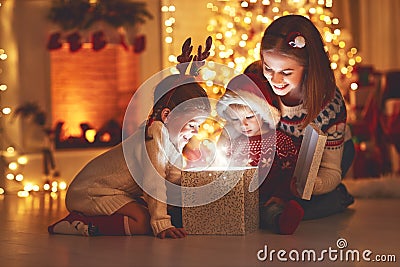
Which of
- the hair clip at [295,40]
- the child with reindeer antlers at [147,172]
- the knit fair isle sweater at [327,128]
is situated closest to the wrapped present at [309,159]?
the knit fair isle sweater at [327,128]

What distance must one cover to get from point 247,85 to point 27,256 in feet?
2.89

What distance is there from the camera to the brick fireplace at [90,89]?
511 centimetres

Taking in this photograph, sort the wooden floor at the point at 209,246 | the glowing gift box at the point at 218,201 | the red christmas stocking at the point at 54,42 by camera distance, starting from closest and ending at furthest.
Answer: the wooden floor at the point at 209,246 → the glowing gift box at the point at 218,201 → the red christmas stocking at the point at 54,42

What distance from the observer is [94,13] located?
4977 mm

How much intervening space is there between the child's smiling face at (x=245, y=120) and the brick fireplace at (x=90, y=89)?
8.38 ft

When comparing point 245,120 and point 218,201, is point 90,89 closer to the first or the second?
point 245,120

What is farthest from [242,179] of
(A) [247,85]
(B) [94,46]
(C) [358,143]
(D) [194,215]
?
(B) [94,46]

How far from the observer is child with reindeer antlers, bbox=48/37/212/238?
2.36m

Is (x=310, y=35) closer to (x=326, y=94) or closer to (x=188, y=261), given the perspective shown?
(x=326, y=94)

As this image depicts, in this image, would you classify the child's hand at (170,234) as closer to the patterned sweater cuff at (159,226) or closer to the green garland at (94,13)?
the patterned sweater cuff at (159,226)

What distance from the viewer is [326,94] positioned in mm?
2627

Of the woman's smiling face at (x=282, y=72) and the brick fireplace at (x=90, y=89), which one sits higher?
the woman's smiling face at (x=282, y=72)

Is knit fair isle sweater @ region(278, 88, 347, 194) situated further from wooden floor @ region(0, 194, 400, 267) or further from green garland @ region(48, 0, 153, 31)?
green garland @ region(48, 0, 153, 31)

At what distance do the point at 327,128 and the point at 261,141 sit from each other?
0.74ft
